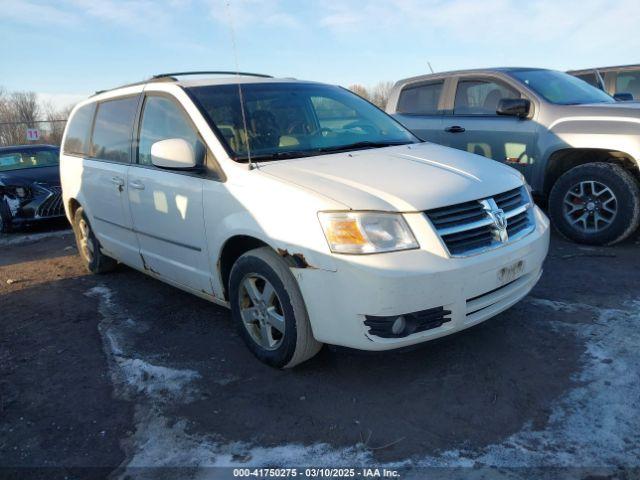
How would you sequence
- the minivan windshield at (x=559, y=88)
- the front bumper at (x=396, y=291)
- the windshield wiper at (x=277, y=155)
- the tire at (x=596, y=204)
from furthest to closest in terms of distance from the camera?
the minivan windshield at (x=559, y=88) < the tire at (x=596, y=204) < the windshield wiper at (x=277, y=155) < the front bumper at (x=396, y=291)

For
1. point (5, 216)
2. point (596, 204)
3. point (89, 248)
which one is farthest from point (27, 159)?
point (596, 204)

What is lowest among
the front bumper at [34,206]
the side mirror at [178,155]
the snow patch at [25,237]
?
the snow patch at [25,237]

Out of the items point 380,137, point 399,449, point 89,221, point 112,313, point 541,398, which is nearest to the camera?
point 399,449

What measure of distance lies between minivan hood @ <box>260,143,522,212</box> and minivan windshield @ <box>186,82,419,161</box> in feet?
0.67

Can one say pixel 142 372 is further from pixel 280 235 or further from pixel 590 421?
pixel 590 421

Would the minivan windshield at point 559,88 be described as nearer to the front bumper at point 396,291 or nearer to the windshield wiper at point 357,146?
the windshield wiper at point 357,146

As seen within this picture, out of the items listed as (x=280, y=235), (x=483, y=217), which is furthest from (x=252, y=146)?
(x=483, y=217)

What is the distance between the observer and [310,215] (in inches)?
105

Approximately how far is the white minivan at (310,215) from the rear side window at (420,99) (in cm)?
249

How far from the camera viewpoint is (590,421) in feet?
8.02

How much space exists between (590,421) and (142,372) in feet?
8.27

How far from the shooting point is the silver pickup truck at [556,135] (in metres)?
4.99

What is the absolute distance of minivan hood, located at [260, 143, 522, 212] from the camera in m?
2.71

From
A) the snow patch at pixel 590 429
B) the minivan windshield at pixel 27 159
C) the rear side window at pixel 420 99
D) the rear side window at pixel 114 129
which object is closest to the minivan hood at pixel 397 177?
the snow patch at pixel 590 429
